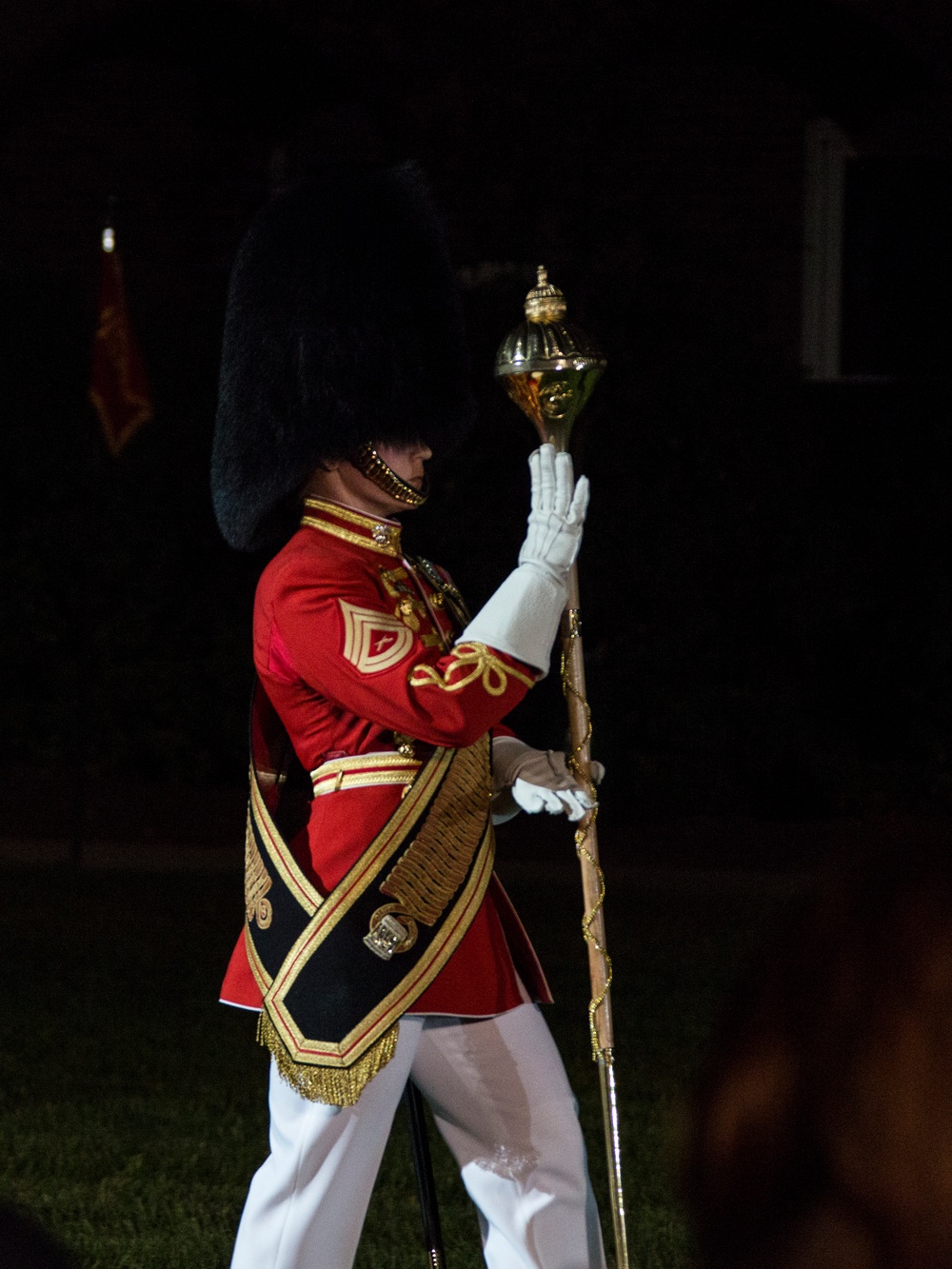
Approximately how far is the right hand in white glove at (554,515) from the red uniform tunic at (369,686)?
6.9 inches

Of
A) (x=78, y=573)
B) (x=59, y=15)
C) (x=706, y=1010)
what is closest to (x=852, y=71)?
(x=59, y=15)

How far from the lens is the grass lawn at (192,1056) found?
5086 mm

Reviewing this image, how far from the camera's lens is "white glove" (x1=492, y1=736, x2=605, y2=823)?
3281 millimetres

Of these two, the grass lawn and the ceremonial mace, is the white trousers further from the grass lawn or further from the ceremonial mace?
the grass lawn

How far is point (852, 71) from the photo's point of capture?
1393 cm

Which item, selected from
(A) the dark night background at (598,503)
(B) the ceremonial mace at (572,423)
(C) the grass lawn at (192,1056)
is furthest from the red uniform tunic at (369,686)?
(A) the dark night background at (598,503)

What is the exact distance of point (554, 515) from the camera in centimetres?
327

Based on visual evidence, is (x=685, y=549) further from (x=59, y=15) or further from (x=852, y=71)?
(x=59, y=15)

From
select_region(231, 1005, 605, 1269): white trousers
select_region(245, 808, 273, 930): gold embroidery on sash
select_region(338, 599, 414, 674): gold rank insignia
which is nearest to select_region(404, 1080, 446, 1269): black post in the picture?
select_region(231, 1005, 605, 1269): white trousers

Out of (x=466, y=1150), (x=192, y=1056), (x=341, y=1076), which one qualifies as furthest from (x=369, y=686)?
(x=192, y=1056)

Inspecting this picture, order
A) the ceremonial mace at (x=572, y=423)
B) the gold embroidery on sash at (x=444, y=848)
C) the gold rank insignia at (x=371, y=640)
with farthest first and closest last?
the ceremonial mace at (x=572, y=423), the gold embroidery on sash at (x=444, y=848), the gold rank insignia at (x=371, y=640)

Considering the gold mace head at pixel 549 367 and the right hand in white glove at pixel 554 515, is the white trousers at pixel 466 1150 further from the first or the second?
the gold mace head at pixel 549 367

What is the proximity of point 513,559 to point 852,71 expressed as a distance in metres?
4.74

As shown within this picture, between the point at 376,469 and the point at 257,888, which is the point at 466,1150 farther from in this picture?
the point at 376,469
